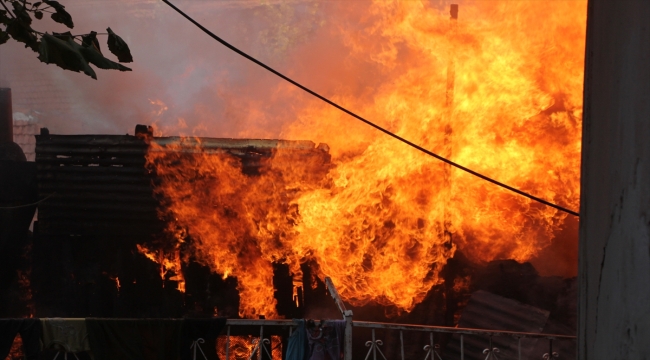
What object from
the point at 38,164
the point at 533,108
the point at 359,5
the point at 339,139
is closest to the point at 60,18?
the point at 38,164

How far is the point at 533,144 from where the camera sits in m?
10.1

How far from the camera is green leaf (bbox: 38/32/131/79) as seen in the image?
14.2 feet

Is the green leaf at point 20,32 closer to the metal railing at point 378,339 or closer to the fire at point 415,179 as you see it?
the metal railing at point 378,339

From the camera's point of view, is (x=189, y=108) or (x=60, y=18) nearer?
(x=60, y=18)

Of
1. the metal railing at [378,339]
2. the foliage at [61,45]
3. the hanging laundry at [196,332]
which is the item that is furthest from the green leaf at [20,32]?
the metal railing at [378,339]

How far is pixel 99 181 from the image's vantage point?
10.2 m

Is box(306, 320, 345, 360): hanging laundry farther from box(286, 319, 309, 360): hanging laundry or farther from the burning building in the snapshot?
the burning building

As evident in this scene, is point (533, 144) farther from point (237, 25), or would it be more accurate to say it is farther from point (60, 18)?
point (237, 25)

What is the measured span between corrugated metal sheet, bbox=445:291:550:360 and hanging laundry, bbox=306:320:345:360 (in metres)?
3.44

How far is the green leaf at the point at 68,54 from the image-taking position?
14.2 ft

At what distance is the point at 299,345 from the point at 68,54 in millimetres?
3617

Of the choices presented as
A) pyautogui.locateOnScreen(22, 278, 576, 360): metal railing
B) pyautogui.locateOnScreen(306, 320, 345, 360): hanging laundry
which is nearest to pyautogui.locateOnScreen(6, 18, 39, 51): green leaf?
pyautogui.locateOnScreen(22, 278, 576, 360): metal railing

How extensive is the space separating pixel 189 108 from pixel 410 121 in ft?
24.0

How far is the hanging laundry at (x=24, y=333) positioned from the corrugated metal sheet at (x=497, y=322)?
5.85 m
